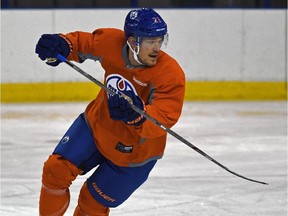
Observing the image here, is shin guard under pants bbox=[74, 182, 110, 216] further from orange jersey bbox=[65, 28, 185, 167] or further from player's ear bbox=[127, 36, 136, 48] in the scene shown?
player's ear bbox=[127, 36, 136, 48]

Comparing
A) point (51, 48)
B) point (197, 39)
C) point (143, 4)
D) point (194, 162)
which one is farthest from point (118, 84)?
point (143, 4)

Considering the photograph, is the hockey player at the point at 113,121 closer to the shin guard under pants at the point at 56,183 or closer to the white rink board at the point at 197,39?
the shin guard under pants at the point at 56,183

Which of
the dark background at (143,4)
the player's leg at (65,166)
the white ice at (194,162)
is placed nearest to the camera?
the player's leg at (65,166)

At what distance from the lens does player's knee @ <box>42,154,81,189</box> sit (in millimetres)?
3121

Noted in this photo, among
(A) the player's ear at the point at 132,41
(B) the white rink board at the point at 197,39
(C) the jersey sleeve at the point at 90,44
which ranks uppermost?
(A) the player's ear at the point at 132,41

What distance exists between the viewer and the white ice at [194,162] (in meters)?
4.12

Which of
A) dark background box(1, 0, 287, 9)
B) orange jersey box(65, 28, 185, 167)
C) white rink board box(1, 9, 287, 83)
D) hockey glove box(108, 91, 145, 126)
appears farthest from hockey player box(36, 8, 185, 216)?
dark background box(1, 0, 287, 9)

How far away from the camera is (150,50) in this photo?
3.03 metres

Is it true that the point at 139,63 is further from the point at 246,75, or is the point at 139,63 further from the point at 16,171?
the point at 246,75

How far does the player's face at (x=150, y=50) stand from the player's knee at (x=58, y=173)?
52cm

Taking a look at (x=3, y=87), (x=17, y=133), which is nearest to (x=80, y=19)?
(x=3, y=87)

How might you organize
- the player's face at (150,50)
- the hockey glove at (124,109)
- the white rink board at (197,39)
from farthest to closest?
the white rink board at (197,39)
the player's face at (150,50)
the hockey glove at (124,109)

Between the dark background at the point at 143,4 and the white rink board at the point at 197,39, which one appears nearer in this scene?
the white rink board at the point at 197,39

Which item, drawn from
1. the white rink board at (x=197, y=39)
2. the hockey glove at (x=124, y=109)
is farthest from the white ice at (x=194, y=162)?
the hockey glove at (x=124, y=109)
